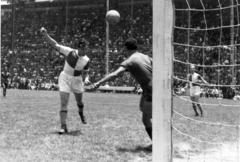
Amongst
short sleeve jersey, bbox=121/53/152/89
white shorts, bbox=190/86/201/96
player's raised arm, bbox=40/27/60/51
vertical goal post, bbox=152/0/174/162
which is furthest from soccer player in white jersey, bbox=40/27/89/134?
white shorts, bbox=190/86/201/96

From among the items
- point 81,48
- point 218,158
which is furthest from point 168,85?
point 81,48

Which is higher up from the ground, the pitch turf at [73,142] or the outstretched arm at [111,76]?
the outstretched arm at [111,76]

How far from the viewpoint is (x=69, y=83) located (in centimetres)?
775

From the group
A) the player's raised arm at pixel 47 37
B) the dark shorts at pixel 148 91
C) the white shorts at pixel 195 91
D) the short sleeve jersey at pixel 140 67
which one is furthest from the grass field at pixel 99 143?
the white shorts at pixel 195 91

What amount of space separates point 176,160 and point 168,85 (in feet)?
6.42

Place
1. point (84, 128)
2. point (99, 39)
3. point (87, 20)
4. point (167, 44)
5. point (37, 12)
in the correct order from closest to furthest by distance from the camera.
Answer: point (167, 44)
point (84, 128)
point (99, 39)
point (87, 20)
point (37, 12)

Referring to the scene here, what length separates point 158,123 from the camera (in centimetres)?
370

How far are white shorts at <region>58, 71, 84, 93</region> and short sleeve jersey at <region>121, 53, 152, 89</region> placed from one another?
2328 millimetres

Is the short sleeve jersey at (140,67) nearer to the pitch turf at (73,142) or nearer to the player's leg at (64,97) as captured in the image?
the pitch turf at (73,142)

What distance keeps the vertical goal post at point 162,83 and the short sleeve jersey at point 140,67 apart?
1909mm

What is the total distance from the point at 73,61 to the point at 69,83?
1.63 ft

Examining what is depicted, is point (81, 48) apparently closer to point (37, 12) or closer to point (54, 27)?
point (54, 27)

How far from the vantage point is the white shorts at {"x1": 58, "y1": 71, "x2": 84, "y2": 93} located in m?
7.68

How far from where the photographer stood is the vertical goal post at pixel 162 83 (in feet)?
11.9
